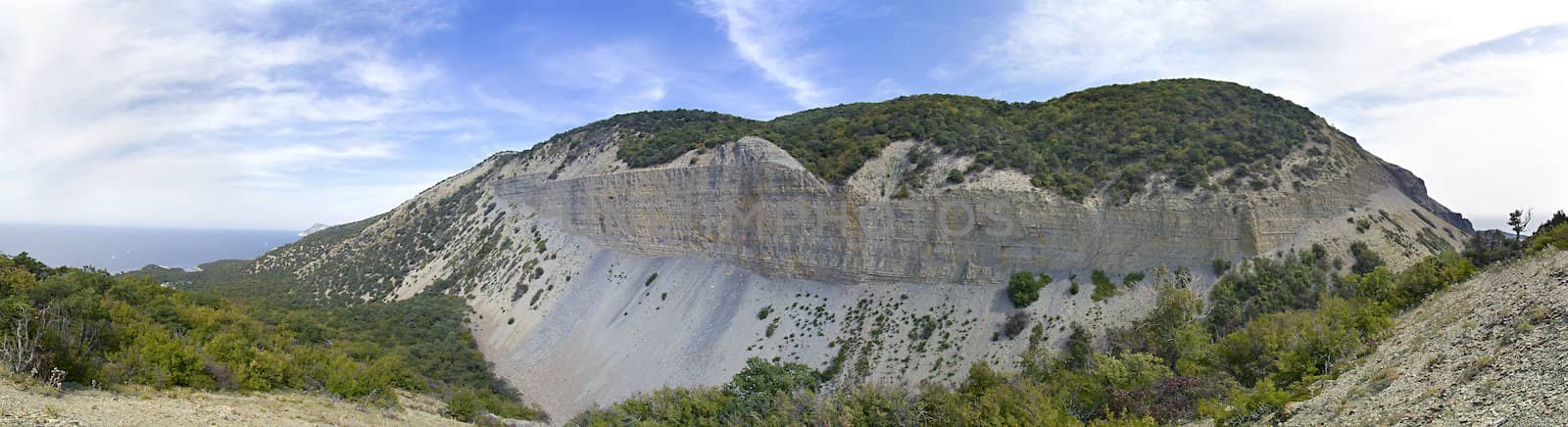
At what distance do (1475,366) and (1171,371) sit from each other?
10.7 meters

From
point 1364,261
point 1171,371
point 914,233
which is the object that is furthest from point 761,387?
point 1364,261

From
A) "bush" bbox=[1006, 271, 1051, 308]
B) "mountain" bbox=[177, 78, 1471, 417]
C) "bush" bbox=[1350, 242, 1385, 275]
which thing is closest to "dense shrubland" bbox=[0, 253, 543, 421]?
"mountain" bbox=[177, 78, 1471, 417]

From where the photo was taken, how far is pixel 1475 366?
10.3m

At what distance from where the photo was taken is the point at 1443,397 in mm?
9758

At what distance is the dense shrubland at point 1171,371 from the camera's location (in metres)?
16.0

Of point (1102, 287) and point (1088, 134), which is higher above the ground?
point (1088, 134)

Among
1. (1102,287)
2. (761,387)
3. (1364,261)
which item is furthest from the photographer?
(1102,287)

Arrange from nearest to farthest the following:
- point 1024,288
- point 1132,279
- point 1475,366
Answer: point 1475,366
point 1132,279
point 1024,288

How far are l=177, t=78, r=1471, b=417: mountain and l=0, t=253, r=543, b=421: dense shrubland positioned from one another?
774 cm

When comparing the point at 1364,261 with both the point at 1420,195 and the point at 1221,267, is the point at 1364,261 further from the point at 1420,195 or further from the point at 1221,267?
the point at 1420,195

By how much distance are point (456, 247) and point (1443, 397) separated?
188ft

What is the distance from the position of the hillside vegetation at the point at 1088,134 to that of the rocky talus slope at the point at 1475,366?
13.5m

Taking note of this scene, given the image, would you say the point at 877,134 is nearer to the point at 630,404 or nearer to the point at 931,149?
the point at 931,149

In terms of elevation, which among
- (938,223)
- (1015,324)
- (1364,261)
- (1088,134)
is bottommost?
(1015,324)
